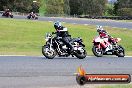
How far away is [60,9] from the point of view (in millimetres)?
A: 128000

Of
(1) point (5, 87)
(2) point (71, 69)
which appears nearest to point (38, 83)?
(1) point (5, 87)

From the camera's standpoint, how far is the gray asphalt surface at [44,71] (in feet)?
36.7

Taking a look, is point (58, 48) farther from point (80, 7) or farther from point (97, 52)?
point (80, 7)

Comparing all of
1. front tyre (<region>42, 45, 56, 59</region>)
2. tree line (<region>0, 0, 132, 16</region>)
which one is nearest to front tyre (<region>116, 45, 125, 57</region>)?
front tyre (<region>42, 45, 56, 59</region>)

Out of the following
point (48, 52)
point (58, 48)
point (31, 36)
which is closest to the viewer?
point (48, 52)

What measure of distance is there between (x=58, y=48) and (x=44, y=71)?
4.84 meters

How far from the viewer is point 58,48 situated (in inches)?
722

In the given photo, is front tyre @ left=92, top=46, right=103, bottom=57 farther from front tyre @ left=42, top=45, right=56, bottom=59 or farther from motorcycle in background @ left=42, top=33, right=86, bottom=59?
front tyre @ left=42, top=45, right=56, bottom=59

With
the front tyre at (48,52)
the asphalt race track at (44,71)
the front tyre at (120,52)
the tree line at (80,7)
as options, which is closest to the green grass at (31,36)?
the front tyre at (120,52)

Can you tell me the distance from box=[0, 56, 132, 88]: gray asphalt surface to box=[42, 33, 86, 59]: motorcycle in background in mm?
983

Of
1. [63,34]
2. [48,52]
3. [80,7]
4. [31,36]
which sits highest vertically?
[63,34]

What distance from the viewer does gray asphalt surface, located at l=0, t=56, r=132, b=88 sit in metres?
11.2

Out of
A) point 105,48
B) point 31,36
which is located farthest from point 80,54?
point 31,36

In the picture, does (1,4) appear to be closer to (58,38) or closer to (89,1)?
(89,1)
